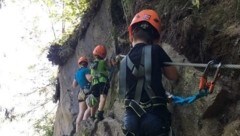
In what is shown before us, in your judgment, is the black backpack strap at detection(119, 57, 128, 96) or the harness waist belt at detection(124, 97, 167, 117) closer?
the harness waist belt at detection(124, 97, 167, 117)

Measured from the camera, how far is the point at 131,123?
5680 millimetres

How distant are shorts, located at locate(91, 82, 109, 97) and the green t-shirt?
86 millimetres

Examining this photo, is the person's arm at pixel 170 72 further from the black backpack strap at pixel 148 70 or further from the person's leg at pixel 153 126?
the person's leg at pixel 153 126

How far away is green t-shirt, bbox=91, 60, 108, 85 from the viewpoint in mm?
9898

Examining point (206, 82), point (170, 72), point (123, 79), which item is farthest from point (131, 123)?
point (206, 82)

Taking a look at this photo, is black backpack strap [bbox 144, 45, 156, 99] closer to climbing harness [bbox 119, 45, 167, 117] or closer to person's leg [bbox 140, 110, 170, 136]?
climbing harness [bbox 119, 45, 167, 117]

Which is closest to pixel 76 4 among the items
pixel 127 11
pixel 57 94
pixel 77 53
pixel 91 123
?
pixel 77 53

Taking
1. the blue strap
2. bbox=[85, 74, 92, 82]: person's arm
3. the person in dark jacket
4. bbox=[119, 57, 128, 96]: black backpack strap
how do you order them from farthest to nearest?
bbox=[85, 74, 92, 82]: person's arm < bbox=[119, 57, 128, 96]: black backpack strap < the person in dark jacket < the blue strap

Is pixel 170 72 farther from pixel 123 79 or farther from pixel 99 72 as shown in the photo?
pixel 99 72

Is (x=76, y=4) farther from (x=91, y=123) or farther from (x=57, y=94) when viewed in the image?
(x=91, y=123)

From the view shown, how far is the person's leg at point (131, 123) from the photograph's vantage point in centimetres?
564

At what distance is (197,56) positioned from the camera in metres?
6.87

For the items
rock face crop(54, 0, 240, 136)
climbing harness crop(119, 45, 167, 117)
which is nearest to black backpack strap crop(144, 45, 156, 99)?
climbing harness crop(119, 45, 167, 117)

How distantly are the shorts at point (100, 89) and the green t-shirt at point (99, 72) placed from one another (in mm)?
86
